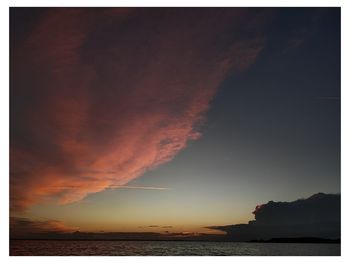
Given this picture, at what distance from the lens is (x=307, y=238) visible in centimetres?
983

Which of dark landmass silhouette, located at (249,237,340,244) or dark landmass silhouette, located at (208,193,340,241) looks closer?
dark landmass silhouette, located at (208,193,340,241)

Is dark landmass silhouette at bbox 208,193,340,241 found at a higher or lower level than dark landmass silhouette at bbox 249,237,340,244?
higher

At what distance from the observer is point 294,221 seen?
10547mm

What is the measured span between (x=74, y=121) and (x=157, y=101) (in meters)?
1.33

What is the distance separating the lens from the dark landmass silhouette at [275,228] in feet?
29.0

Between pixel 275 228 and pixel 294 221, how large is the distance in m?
0.63

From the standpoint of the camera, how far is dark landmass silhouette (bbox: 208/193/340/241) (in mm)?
9266

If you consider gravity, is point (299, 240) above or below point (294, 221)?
below

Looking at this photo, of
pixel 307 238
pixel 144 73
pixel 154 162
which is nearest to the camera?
pixel 144 73

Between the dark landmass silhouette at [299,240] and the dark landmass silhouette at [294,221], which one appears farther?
the dark landmass silhouette at [299,240]

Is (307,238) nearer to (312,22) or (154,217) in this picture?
(154,217)

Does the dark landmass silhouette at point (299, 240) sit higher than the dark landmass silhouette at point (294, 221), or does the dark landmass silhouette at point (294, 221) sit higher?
the dark landmass silhouette at point (294, 221)

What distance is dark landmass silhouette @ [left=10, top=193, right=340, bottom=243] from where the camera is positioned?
884 cm
